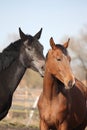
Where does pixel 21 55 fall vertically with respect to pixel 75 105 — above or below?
above

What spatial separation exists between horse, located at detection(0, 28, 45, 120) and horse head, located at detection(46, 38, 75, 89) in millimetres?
381

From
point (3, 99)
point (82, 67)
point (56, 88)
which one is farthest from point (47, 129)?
point (82, 67)

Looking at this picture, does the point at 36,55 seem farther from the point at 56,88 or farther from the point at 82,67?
the point at 82,67

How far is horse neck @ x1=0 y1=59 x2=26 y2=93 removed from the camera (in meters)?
6.84

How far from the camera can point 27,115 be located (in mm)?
16031

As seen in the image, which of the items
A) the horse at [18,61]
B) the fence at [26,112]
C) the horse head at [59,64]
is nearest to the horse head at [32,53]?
the horse at [18,61]

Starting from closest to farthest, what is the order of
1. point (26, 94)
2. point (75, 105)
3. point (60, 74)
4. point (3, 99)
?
point (3, 99) < point (60, 74) < point (75, 105) < point (26, 94)

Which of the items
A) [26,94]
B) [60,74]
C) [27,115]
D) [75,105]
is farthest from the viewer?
[26,94]

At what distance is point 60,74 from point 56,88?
491 millimetres

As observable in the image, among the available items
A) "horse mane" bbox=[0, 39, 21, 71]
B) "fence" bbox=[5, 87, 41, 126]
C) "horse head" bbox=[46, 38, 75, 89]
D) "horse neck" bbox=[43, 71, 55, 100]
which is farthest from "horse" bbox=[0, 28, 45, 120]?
"fence" bbox=[5, 87, 41, 126]

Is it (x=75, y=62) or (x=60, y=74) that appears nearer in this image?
(x=60, y=74)

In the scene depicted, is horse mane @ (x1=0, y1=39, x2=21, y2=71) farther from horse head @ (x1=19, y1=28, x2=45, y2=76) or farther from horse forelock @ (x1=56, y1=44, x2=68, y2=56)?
horse forelock @ (x1=56, y1=44, x2=68, y2=56)

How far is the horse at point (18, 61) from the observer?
22.2ft

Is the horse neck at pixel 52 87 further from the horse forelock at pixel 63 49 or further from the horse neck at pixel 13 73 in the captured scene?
the horse neck at pixel 13 73
